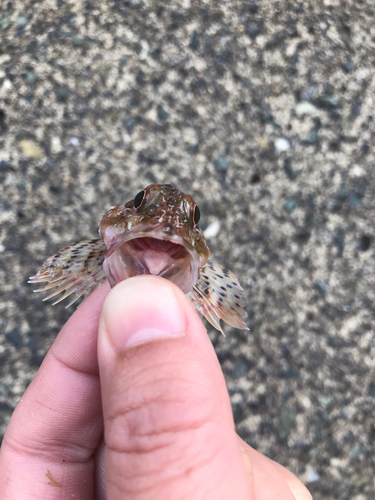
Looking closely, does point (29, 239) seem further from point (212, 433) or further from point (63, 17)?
point (212, 433)

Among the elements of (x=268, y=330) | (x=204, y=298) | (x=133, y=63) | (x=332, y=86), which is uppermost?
(x=332, y=86)

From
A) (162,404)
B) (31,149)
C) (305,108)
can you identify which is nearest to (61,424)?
(162,404)

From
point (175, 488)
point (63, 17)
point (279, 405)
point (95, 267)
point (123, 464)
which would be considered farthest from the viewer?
point (63, 17)

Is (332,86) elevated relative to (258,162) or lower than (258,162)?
elevated

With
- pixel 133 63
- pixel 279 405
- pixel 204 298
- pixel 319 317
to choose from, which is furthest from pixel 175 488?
pixel 133 63

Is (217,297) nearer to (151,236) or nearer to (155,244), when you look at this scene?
(155,244)

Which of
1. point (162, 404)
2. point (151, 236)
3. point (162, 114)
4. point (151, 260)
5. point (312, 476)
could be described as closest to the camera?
point (162, 404)

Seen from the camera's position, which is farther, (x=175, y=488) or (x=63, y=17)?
(x=63, y=17)
